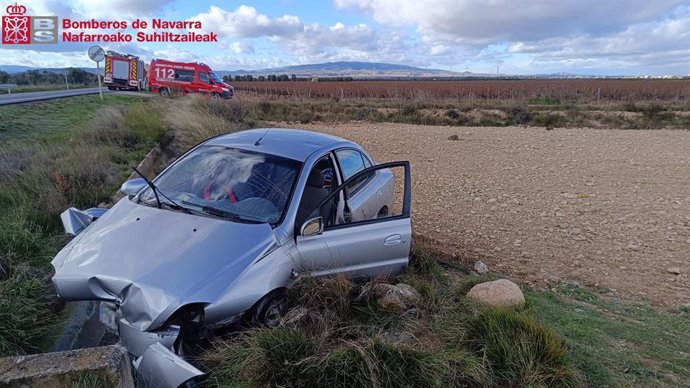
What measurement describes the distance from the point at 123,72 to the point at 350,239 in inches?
1409

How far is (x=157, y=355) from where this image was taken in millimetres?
2547

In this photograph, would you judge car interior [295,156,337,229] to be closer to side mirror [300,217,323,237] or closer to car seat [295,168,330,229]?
car seat [295,168,330,229]

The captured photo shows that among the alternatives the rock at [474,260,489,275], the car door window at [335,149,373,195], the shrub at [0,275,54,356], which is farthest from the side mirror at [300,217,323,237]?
the rock at [474,260,489,275]

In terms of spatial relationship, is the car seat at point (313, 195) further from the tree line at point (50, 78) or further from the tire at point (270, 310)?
the tree line at point (50, 78)

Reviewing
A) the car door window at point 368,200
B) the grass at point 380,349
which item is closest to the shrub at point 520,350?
the grass at point 380,349

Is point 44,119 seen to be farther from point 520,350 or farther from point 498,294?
point 520,350

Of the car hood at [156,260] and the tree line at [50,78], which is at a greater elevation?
A: the tree line at [50,78]

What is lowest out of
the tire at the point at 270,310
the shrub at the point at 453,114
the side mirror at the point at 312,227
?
the tire at the point at 270,310

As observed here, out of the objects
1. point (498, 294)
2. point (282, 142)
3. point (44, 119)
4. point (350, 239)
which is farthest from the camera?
point (44, 119)

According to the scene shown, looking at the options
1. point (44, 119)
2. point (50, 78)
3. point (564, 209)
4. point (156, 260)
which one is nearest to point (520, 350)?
point (156, 260)

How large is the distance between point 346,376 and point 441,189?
7.35 m

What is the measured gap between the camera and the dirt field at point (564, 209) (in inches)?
228

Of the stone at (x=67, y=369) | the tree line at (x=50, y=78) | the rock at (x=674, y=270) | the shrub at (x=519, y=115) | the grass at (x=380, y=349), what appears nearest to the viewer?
the stone at (x=67, y=369)

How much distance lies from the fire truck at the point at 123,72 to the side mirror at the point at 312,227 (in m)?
34.8
